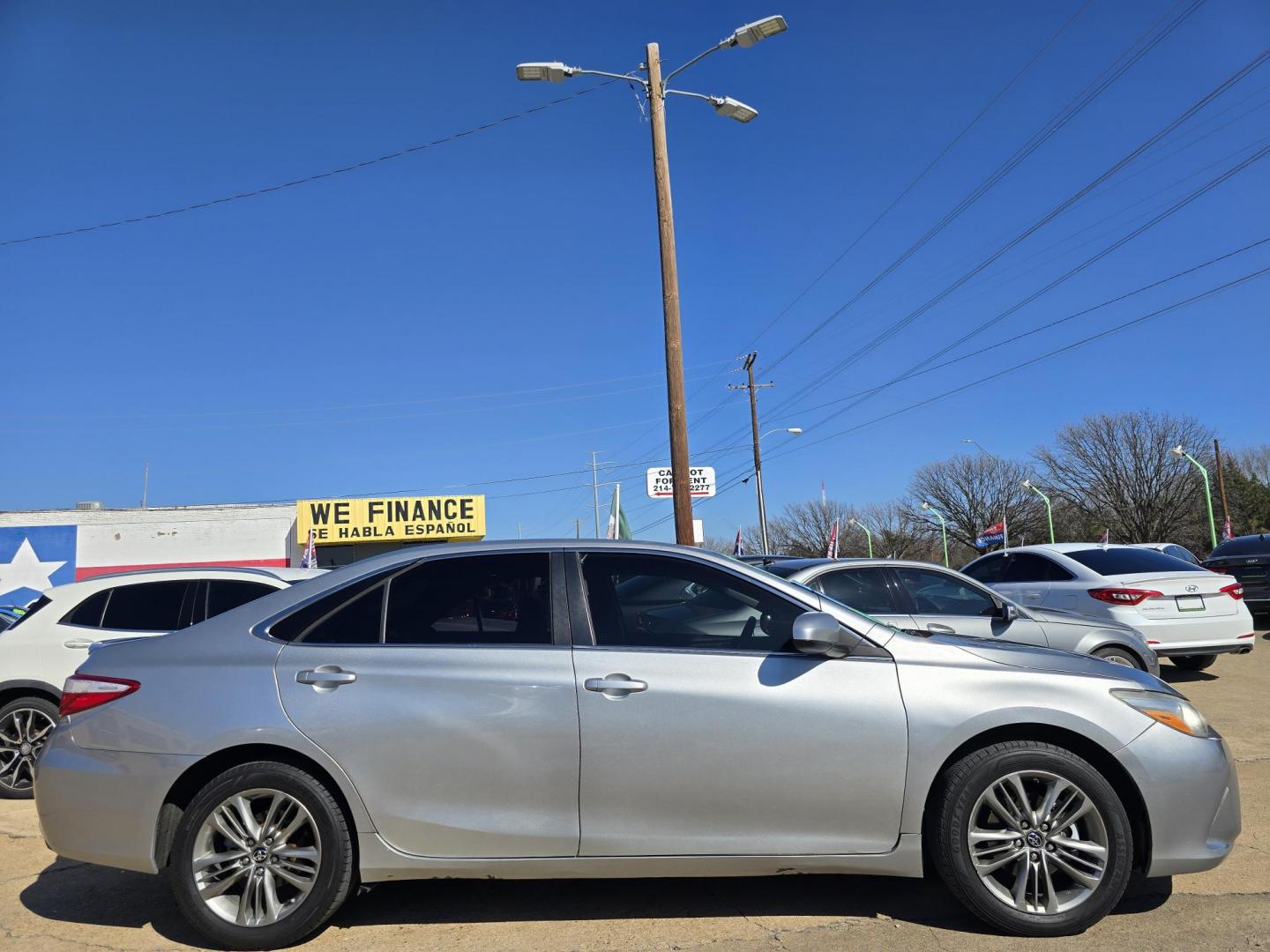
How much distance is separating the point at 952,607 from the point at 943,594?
0.51ft

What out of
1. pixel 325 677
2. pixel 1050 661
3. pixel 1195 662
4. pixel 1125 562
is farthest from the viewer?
pixel 1195 662

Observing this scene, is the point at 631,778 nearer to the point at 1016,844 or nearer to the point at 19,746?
the point at 1016,844

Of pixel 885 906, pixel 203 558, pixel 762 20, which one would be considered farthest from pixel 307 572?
pixel 203 558

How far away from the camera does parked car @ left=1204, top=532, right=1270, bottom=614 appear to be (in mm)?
14086

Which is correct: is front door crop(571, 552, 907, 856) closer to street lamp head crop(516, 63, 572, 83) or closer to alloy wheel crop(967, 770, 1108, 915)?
alloy wheel crop(967, 770, 1108, 915)

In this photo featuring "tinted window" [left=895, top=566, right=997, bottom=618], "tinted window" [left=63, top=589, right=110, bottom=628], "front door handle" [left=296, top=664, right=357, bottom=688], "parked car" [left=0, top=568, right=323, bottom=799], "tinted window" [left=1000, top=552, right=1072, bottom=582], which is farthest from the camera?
"tinted window" [left=1000, top=552, right=1072, bottom=582]

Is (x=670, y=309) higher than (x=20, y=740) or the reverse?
higher

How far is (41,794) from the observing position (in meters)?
3.79

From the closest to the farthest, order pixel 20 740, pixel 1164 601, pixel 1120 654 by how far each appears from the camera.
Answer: pixel 20 740
pixel 1120 654
pixel 1164 601

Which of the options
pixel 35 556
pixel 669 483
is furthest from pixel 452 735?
pixel 35 556

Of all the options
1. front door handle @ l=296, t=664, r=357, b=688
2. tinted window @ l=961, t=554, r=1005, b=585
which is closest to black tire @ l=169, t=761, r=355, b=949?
front door handle @ l=296, t=664, r=357, b=688

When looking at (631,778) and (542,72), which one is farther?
(542,72)

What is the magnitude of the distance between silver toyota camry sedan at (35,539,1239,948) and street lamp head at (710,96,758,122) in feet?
35.3

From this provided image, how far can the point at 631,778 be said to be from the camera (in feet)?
12.0
